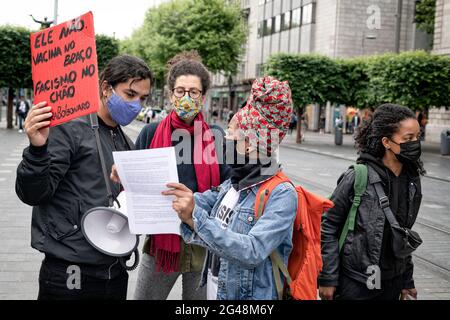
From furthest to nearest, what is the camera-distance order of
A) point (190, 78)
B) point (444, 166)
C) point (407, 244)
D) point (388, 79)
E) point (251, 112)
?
point (388, 79) → point (444, 166) → point (190, 78) → point (407, 244) → point (251, 112)

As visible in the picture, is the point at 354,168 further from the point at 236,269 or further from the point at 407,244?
the point at 236,269

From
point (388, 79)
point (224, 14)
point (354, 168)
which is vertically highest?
point (224, 14)

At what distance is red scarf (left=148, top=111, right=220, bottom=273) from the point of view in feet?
10.5

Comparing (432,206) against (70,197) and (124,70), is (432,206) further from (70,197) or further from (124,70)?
(70,197)

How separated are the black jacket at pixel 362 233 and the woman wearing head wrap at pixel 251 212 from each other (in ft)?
2.31

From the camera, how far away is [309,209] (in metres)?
2.40

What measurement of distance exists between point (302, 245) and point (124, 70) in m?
1.30

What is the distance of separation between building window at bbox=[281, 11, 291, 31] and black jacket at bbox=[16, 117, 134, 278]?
4470 centimetres

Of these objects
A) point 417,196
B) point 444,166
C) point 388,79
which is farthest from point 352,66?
point 417,196

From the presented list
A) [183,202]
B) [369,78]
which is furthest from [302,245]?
[369,78]

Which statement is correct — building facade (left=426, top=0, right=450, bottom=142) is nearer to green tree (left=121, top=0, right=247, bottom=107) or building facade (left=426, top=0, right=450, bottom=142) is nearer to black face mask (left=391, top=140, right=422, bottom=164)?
green tree (left=121, top=0, right=247, bottom=107)

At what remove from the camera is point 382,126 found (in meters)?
3.22

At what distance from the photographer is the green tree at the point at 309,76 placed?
94.0 feet
